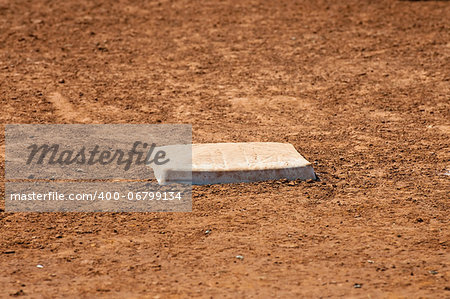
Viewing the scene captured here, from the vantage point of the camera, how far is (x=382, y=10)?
1026 cm

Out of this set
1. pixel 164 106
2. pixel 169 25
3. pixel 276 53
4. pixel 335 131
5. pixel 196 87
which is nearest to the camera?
pixel 335 131

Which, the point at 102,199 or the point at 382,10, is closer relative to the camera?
the point at 102,199

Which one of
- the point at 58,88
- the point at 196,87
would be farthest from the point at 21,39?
the point at 196,87

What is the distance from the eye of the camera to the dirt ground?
13.7 feet

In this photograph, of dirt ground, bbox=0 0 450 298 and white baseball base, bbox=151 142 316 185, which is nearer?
dirt ground, bbox=0 0 450 298

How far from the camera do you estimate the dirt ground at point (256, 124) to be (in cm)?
418

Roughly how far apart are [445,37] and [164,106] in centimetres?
414

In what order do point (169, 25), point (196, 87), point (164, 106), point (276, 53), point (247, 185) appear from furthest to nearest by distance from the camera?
point (169, 25)
point (276, 53)
point (196, 87)
point (164, 106)
point (247, 185)

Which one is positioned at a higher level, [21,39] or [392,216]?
[21,39]

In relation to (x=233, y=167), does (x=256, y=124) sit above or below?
below

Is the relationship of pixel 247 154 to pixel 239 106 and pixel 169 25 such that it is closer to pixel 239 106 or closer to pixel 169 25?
pixel 239 106

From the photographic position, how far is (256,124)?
6711 mm

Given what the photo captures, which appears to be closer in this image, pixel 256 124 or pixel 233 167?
pixel 233 167

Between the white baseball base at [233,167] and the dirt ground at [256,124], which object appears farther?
the white baseball base at [233,167]
